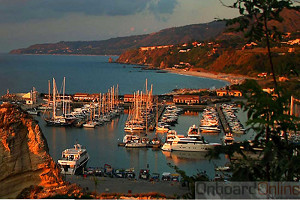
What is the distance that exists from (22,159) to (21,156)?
0.16 feet

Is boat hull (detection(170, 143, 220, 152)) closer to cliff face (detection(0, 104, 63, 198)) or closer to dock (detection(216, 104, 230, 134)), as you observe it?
dock (detection(216, 104, 230, 134))

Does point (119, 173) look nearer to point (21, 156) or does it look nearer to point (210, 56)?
point (21, 156)

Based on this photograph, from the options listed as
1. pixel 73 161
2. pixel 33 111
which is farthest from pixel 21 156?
pixel 33 111

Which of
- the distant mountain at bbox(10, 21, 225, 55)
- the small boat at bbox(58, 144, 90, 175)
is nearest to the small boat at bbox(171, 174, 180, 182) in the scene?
the small boat at bbox(58, 144, 90, 175)

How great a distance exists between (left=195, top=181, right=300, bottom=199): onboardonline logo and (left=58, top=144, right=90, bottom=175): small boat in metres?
8.47

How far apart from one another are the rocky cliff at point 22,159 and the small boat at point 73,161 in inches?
182

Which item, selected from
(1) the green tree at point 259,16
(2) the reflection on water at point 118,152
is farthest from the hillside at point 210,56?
(1) the green tree at point 259,16

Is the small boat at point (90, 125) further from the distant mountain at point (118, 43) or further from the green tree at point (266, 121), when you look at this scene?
the distant mountain at point (118, 43)

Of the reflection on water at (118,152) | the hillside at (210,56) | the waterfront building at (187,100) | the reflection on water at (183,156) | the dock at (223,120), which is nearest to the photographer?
the reflection on water at (118,152)

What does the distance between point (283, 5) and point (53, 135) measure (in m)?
15.3

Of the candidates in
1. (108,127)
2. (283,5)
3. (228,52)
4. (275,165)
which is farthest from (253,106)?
(228,52)

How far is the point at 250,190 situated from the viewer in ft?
9.41

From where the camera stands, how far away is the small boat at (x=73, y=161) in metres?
11.4

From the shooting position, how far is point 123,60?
102 m
